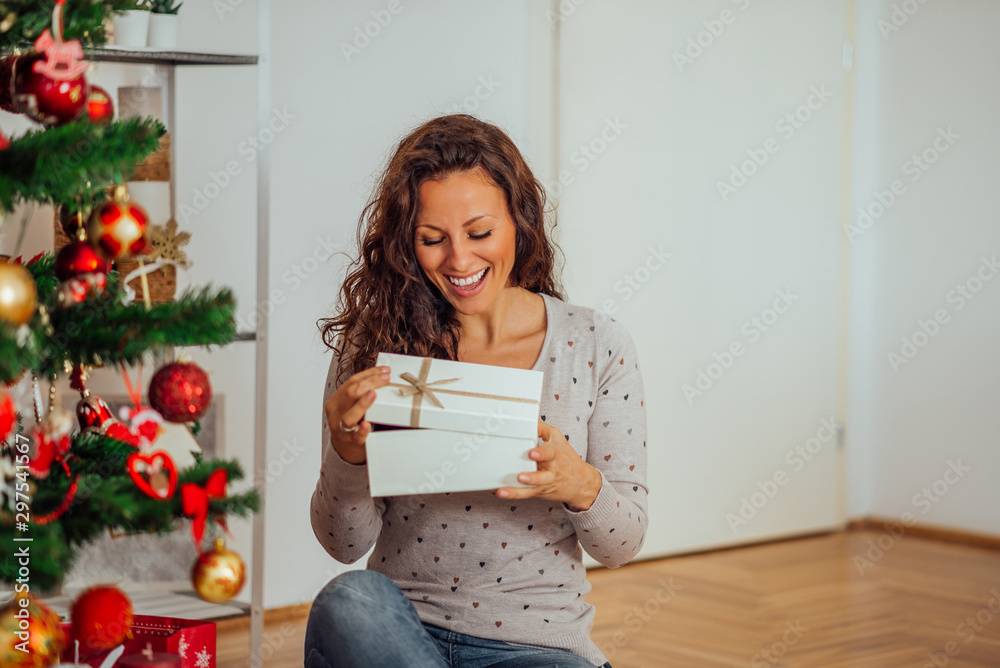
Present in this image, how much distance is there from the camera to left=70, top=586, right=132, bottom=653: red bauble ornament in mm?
756

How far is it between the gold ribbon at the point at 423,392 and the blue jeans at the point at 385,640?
22 centimetres

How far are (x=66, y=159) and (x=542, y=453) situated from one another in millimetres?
600

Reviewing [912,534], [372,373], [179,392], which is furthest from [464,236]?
[912,534]

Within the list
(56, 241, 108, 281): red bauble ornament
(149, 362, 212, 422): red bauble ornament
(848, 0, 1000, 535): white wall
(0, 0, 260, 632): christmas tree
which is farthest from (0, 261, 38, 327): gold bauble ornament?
(848, 0, 1000, 535): white wall

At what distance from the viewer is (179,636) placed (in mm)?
1510

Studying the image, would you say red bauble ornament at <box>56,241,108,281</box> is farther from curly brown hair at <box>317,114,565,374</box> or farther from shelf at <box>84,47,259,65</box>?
shelf at <box>84,47,259,65</box>

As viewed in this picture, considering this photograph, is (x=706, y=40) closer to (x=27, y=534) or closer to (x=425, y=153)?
(x=425, y=153)

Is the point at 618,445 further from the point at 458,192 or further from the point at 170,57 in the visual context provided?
the point at 170,57

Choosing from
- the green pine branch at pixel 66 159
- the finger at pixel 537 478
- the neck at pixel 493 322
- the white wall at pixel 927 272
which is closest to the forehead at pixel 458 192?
the neck at pixel 493 322

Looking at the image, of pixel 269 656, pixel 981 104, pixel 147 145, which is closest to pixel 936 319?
pixel 981 104

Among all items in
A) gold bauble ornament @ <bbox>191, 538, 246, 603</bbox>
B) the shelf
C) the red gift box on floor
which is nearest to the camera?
gold bauble ornament @ <bbox>191, 538, 246, 603</bbox>

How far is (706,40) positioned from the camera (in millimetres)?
3199

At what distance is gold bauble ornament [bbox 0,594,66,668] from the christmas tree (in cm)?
2

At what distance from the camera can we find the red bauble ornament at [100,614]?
756 millimetres
